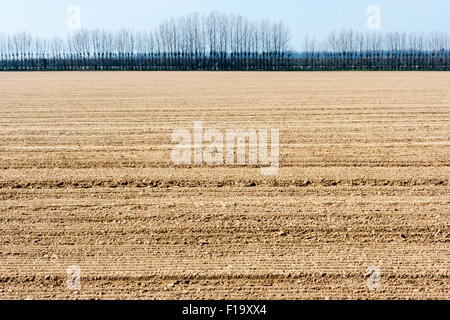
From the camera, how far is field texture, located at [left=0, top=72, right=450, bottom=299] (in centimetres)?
446

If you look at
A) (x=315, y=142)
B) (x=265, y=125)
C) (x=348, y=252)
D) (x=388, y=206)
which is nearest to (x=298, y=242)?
(x=348, y=252)

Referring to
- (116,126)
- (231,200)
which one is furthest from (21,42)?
(231,200)

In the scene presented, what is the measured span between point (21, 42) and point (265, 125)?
335 feet

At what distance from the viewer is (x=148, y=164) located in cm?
878

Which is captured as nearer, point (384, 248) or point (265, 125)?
point (384, 248)

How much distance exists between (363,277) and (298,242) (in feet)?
3.12

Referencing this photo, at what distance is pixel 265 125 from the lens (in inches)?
515

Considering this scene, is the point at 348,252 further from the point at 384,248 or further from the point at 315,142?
the point at 315,142

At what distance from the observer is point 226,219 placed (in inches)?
235

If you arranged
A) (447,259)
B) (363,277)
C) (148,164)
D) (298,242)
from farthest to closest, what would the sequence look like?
(148,164), (298,242), (447,259), (363,277)

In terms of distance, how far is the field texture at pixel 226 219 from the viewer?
446cm
